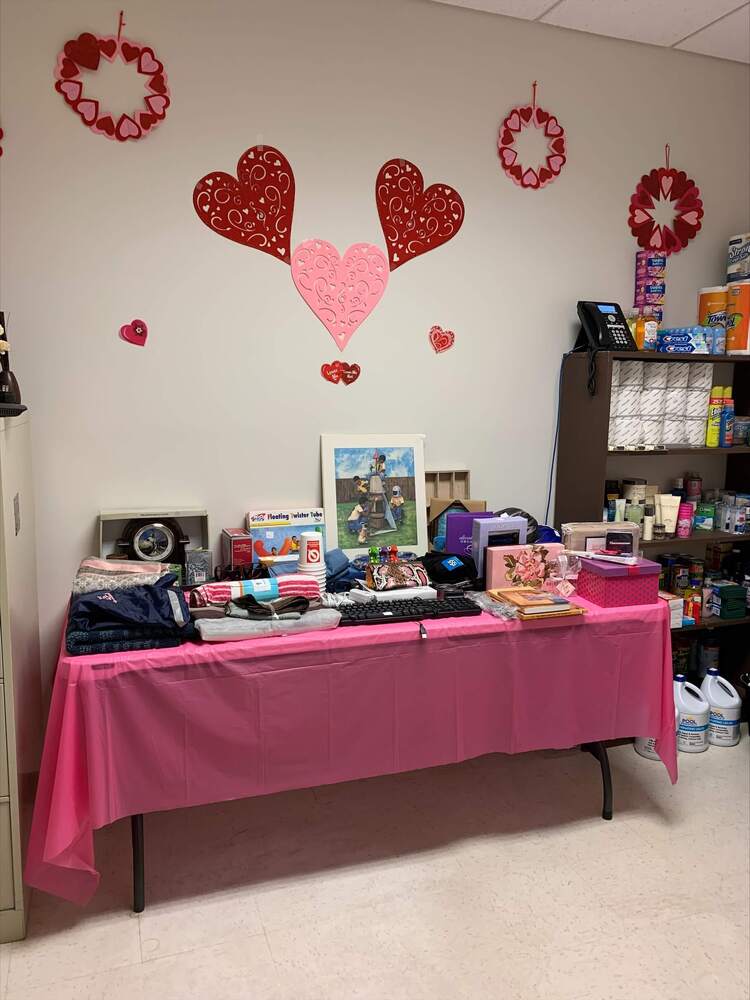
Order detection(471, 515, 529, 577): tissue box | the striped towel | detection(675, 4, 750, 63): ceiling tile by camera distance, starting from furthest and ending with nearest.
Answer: detection(675, 4, 750, 63): ceiling tile → detection(471, 515, 529, 577): tissue box → the striped towel

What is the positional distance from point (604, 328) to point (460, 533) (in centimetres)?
101

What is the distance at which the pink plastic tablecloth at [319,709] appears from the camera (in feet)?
6.49

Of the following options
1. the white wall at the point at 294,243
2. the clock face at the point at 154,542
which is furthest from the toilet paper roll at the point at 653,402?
the clock face at the point at 154,542

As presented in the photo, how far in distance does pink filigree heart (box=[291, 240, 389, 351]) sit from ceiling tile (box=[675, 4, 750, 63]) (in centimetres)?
160

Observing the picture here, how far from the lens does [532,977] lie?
1.90 m

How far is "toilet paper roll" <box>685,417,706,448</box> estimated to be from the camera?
3111 millimetres

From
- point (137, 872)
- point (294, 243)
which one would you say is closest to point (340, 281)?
point (294, 243)

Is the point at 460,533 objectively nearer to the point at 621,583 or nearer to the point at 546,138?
the point at 621,583

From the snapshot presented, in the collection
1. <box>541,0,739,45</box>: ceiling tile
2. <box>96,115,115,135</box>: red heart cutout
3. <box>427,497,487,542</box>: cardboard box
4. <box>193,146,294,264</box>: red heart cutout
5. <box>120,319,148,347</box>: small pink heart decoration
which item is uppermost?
<box>541,0,739,45</box>: ceiling tile

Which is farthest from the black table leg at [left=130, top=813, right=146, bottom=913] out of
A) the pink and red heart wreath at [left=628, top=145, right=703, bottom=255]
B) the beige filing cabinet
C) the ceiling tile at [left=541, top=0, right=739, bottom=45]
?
the ceiling tile at [left=541, top=0, right=739, bottom=45]

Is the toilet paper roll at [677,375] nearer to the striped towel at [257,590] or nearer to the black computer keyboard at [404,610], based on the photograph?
the black computer keyboard at [404,610]

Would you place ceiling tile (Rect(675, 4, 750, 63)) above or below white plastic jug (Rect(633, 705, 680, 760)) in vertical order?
above

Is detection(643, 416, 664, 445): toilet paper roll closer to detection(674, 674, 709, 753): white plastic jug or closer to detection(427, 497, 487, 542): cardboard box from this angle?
detection(427, 497, 487, 542): cardboard box

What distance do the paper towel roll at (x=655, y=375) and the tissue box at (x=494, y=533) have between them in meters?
0.85
